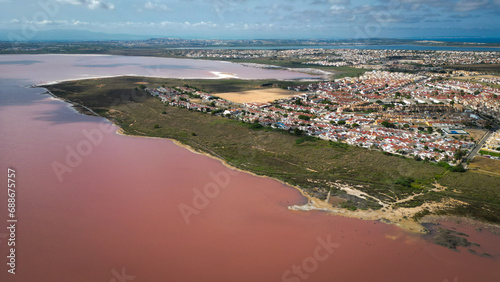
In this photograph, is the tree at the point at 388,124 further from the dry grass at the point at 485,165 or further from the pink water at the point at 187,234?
the pink water at the point at 187,234

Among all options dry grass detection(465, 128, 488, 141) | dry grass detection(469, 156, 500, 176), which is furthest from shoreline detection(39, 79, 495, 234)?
dry grass detection(465, 128, 488, 141)

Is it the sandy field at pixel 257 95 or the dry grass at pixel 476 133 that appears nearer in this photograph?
the dry grass at pixel 476 133

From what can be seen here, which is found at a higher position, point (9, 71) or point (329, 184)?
point (9, 71)

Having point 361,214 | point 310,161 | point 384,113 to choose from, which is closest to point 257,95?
point 384,113

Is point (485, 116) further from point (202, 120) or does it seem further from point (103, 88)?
point (103, 88)

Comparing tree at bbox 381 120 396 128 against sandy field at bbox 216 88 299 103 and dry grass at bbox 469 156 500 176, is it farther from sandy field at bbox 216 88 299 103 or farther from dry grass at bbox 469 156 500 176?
sandy field at bbox 216 88 299 103

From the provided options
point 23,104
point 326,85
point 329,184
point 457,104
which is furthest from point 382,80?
point 23,104

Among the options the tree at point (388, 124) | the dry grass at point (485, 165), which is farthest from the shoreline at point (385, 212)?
the tree at point (388, 124)
